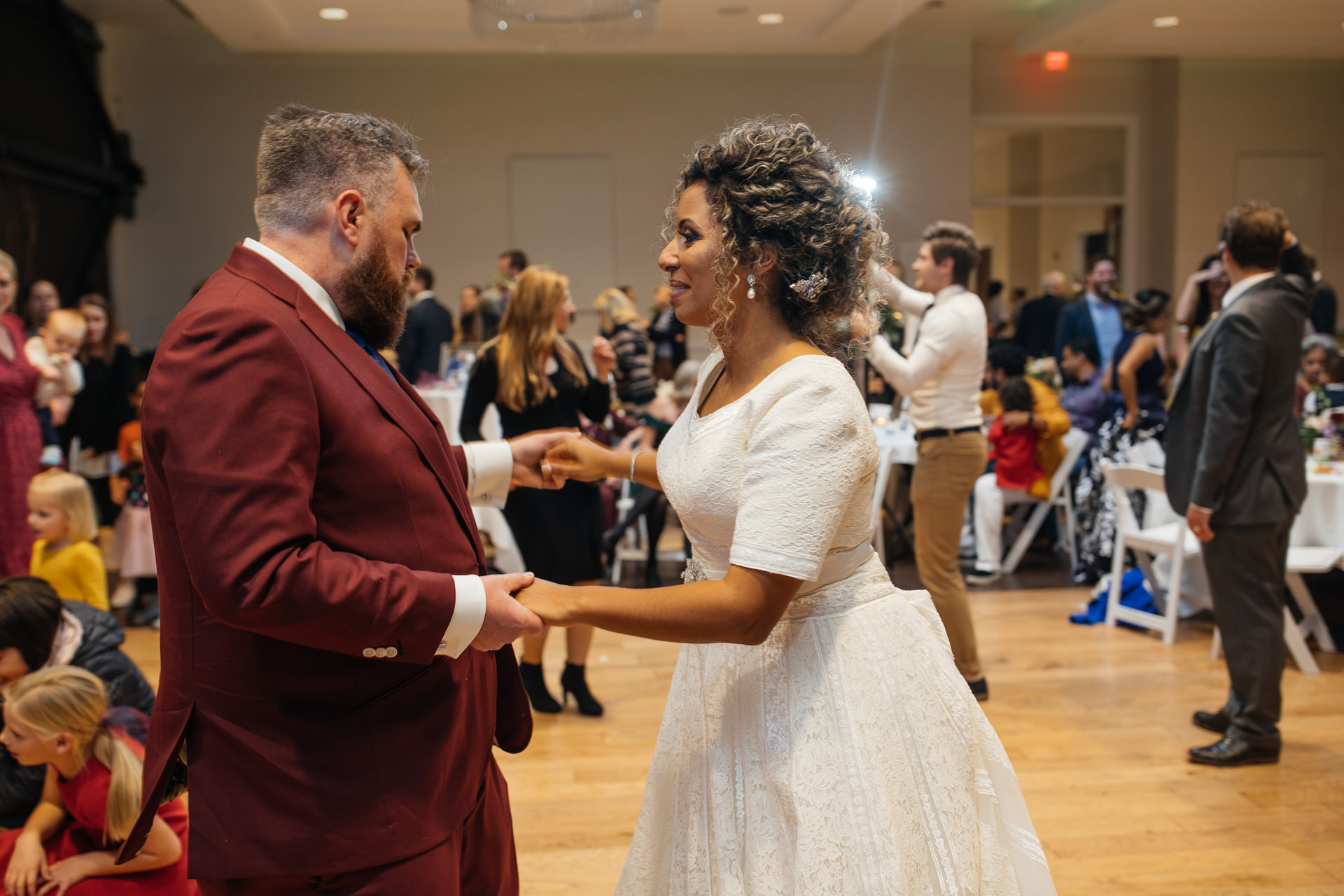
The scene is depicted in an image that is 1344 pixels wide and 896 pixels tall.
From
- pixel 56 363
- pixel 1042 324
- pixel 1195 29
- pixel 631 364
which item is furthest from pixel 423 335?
pixel 1195 29

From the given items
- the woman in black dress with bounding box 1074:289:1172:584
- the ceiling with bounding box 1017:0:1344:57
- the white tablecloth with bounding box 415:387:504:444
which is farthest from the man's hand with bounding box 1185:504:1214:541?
the ceiling with bounding box 1017:0:1344:57

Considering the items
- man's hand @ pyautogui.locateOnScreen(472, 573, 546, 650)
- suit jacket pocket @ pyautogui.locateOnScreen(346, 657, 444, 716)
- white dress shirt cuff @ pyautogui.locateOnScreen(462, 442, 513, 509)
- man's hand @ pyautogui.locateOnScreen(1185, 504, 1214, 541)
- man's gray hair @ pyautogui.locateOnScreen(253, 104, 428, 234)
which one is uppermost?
man's gray hair @ pyautogui.locateOnScreen(253, 104, 428, 234)

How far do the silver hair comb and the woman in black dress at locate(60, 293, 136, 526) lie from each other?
5.18m

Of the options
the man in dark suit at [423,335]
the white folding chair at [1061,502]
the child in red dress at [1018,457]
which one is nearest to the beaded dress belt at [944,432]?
the child in red dress at [1018,457]

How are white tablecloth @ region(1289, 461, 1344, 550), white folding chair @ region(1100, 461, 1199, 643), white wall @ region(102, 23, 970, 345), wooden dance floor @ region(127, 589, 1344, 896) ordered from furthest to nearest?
white wall @ region(102, 23, 970, 345), white folding chair @ region(1100, 461, 1199, 643), white tablecloth @ region(1289, 461, 1344, 550), wooden dance floor @ region(127, 589, 1344, 896)

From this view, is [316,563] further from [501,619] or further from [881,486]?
[881,486]

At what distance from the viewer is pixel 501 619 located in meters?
1.23

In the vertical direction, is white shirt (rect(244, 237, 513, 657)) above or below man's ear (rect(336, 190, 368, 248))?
below

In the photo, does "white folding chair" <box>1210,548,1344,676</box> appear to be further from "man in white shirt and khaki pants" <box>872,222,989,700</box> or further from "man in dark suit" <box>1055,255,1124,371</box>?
"man in dark suit" <box>1055,255,1124,371</box>

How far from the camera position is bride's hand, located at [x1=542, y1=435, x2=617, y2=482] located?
1.87 m

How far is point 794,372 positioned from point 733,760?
1.77 ft

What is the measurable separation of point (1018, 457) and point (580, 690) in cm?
310

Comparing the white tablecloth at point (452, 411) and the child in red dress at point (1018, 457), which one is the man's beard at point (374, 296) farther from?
the child in red dress at point (1018, 457)

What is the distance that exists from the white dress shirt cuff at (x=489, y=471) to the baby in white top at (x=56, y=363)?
9.59 ft
